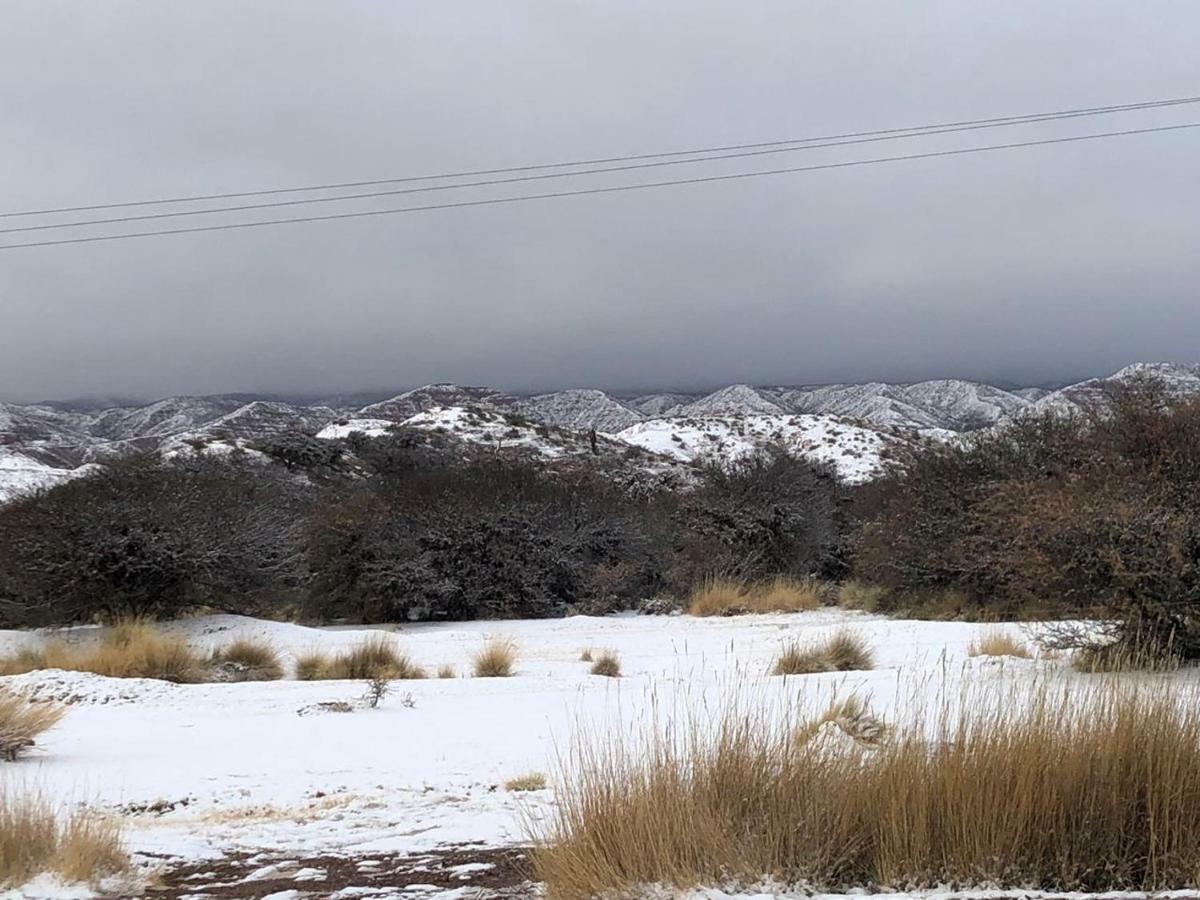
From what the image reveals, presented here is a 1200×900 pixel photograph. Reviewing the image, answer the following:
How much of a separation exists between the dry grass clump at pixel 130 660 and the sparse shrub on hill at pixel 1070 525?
1108cm

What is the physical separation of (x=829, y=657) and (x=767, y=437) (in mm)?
54886

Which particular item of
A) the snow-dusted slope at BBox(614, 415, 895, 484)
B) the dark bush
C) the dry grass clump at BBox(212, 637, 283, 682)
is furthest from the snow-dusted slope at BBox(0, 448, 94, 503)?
the snow-dusted slope at BBox(614, 415, 895, 484)

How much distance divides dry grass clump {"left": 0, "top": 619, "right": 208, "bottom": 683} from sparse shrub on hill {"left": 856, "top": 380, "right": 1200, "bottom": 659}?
11083mm

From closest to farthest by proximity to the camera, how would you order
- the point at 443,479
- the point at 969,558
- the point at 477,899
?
the point at 477,899, the point at 969,558, the point at 443,479

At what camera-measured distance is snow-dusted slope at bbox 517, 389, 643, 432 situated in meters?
131

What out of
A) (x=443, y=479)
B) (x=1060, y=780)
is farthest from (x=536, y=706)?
(x=443, y=479)

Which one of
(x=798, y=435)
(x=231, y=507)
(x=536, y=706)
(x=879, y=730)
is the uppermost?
(x=798, y=435)

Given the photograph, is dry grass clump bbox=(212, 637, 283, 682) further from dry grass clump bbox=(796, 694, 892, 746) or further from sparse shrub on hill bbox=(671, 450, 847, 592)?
sparse shrub on hill bbox=(671, 450, 847, 592)

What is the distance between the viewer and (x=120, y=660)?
13336 millimetres

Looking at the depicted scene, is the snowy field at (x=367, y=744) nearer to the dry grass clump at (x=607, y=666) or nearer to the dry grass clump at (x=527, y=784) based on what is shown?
the dry grass clump at (x=527, y=784)

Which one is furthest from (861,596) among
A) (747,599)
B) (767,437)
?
(767,437)

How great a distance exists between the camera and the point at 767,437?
6650 cm

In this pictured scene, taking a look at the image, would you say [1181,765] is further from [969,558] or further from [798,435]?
[798,435]

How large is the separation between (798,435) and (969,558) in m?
46.5
